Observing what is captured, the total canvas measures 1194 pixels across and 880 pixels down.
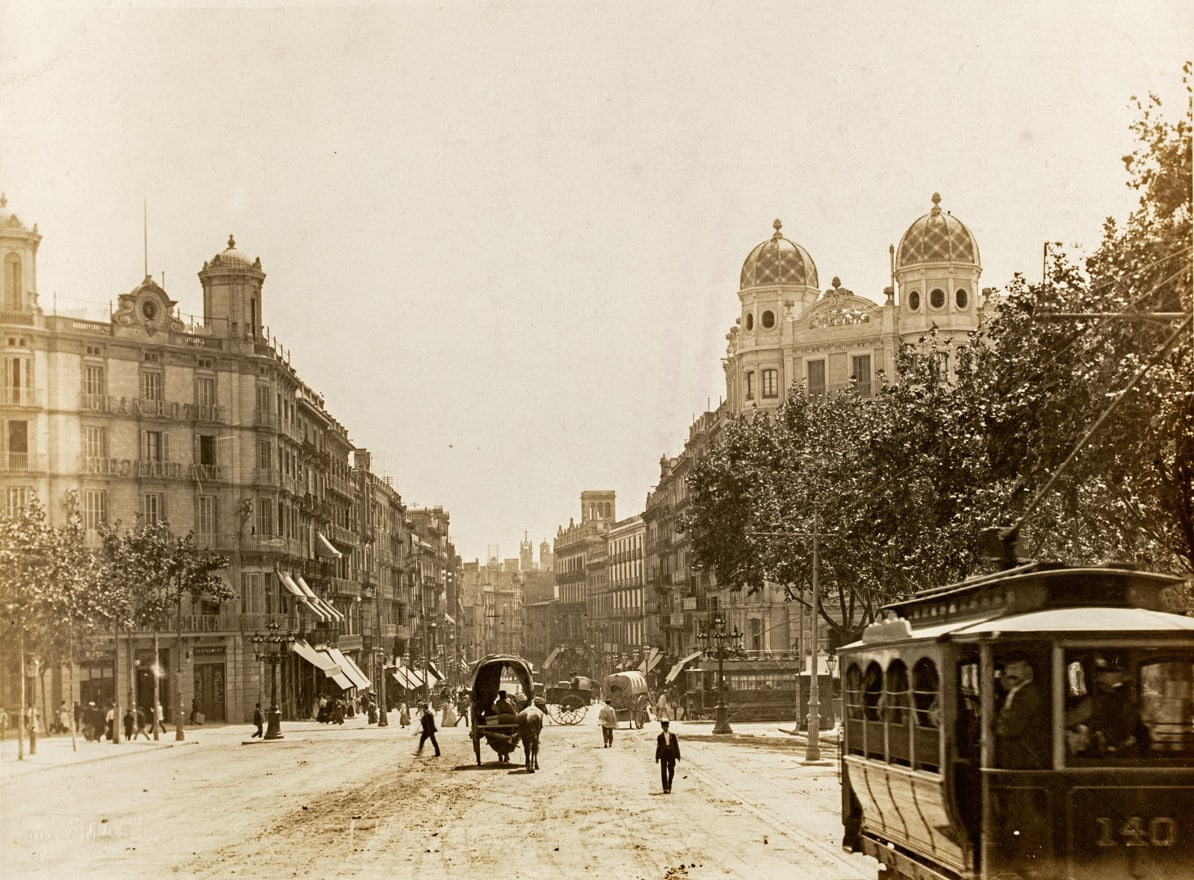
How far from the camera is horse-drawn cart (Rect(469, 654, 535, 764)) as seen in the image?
3828 cm

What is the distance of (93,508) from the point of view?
164ft

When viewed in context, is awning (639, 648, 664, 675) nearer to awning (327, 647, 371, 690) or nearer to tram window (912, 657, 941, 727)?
awning (327, 647, 371, 690)

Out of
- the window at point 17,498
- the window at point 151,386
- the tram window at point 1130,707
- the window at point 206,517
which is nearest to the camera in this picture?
the tram window at point 1130,707

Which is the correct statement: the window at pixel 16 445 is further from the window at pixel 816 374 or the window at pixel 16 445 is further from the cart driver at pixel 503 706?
the window at pixel 816 374

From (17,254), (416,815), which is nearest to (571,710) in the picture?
(17,254)

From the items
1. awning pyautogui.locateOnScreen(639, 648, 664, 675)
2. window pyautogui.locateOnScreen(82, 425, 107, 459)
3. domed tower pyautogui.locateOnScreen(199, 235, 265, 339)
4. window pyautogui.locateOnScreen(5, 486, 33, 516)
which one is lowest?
awning pyautogui.locateOnScreen(639, 648, 664, 675)

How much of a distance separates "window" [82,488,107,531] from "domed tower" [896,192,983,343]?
39650mm

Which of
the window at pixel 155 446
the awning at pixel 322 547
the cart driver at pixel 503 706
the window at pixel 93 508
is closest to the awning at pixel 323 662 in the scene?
the awning at pixel 322 547

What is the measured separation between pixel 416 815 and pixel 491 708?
50.4ft

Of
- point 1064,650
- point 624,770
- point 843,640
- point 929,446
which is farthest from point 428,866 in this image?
point 843,640

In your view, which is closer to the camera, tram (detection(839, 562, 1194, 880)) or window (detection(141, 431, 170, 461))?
tram (detection(839, 562, 1194, 880))

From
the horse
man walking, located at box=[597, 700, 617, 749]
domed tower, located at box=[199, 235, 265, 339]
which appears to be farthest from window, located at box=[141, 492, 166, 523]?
the horse

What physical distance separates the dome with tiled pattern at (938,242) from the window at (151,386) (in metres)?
37.6

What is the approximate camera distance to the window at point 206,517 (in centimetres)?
5844
